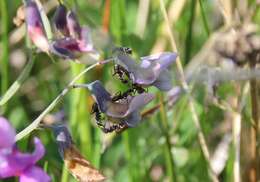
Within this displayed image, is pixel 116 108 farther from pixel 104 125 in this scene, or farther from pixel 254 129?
pixel 254 129

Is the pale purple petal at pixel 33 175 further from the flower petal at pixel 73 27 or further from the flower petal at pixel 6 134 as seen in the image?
the flower petal at pixel 73 27

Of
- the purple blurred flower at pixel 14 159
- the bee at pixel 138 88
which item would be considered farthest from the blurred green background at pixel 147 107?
the purple blurred flower at pixel 14 159

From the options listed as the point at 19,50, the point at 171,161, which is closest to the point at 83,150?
the point at 171,161

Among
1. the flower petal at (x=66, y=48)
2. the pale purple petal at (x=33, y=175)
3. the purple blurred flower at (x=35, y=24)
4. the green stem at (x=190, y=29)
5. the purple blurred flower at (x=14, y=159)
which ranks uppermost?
the purple blurred flower at (x=35, y=24)

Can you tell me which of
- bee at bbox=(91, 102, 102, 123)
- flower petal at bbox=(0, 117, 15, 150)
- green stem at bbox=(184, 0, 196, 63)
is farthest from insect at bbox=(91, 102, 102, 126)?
green stem at bbox=(184, 0, 196, 63)

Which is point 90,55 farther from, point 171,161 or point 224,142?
point 224,142

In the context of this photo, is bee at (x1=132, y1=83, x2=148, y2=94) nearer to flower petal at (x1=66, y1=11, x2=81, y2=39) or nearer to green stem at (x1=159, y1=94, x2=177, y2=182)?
flower petal at (x1=66, y1=11, x2=81, y2=39)
